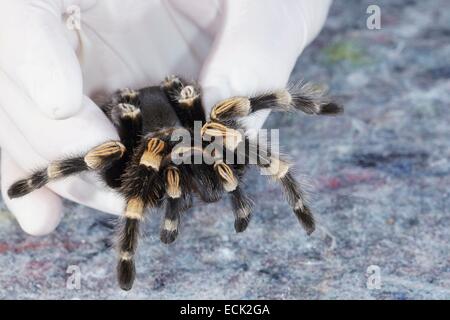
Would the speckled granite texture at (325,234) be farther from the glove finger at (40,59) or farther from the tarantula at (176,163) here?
the glove finger at (40,59)

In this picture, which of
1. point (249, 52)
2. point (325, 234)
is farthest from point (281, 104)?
point (325, 234)

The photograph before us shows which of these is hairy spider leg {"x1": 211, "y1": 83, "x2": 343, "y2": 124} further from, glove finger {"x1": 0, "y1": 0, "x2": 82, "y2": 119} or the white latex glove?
glove finger {"x1": 0, "y1": 0, "x2": 82, "y2": 119}

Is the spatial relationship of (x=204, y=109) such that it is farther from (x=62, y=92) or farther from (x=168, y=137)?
(x=62, y=92)

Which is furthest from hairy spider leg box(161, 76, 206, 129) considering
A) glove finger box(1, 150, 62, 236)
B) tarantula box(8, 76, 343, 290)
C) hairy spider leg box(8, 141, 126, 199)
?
glove finger box(1, 150, 62, 236)

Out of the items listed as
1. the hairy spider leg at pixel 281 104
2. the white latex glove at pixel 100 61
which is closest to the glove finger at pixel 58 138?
the white latex glove at pixel 100 61

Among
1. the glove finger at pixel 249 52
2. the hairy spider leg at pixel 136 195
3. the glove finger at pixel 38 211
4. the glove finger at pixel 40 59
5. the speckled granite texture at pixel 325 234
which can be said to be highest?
the glove finger at pixel 40 59

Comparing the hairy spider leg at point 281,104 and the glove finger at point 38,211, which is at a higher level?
the hairy spider leg at point 281,104

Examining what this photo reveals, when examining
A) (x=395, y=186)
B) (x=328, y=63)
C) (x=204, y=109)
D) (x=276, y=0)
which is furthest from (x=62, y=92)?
(x=328, y=63)
